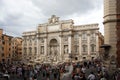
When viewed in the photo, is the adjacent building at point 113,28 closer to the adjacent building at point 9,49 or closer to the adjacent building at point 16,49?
the adjacent building at point 9,49

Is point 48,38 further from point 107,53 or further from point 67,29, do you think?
point 107,53

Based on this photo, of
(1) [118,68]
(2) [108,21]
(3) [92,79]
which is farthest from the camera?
(2) [108,21]

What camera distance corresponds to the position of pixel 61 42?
7112 cm

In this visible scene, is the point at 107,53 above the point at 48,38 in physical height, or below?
below

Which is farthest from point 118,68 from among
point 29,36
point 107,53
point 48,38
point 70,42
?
point 29,36

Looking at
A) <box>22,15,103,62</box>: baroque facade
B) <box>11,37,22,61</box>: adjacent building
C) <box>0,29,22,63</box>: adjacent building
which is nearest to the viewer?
<box>22,15,103,62</box>: baroque facade

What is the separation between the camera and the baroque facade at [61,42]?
65.2 m

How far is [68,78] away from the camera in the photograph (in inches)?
558

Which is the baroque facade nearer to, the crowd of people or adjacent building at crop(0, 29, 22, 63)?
adjacent building at crop(0, 29, 22, 63)

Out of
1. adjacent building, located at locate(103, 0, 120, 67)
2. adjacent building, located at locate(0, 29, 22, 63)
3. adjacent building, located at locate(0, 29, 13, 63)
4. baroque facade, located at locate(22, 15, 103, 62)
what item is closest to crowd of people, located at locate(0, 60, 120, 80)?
adjacent building, located at locate(103, 0, 120, 67)

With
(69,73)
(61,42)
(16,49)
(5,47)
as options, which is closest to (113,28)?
(69,73)

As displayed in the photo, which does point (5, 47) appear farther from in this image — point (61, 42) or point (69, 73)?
point (69, 73)

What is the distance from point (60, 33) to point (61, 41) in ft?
7.86

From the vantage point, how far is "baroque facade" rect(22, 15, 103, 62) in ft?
214
